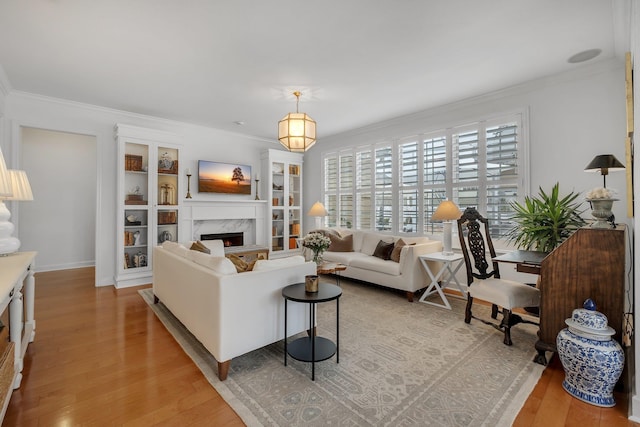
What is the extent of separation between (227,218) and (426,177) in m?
3.81

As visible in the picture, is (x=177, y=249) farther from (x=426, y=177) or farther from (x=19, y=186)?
(x=426, y=177)

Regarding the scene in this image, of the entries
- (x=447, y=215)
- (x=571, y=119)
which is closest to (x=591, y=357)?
(x=447, y=215)

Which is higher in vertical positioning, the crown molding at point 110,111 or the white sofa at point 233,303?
the crown molding at point 110,111

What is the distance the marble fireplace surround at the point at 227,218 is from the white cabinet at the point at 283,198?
26 centimetres

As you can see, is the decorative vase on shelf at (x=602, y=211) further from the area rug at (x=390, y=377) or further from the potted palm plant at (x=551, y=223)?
the area rug at (x=390, y=377)

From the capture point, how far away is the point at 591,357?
1.90 meters

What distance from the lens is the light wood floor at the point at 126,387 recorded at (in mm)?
1752

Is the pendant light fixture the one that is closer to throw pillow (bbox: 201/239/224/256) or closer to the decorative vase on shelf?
throw pillow (bbox: 201/239/224/256)

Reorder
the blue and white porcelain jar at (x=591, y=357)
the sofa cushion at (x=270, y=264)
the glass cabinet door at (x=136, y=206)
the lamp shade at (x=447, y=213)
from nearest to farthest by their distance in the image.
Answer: the blue and white porcelain jar at (x=591, y=357) < the sofa cushion at (x=270, y=264) < the lamp shade at (x=447, y=213) < the glass cabinet door at (x=136, y=206)

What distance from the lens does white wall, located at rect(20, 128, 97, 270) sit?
17.7 ft

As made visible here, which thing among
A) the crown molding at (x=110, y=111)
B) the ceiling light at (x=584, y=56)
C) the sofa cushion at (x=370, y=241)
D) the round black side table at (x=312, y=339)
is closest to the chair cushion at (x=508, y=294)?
the round black side table at (x=312, y=339)

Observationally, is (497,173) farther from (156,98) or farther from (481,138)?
(156,98)

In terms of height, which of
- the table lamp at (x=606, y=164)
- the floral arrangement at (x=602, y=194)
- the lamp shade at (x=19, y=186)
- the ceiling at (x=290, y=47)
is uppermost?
the ceiling at (x=290, y=47)

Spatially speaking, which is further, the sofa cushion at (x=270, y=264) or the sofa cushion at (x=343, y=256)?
the sofa cushion at (x=343, y=256)
